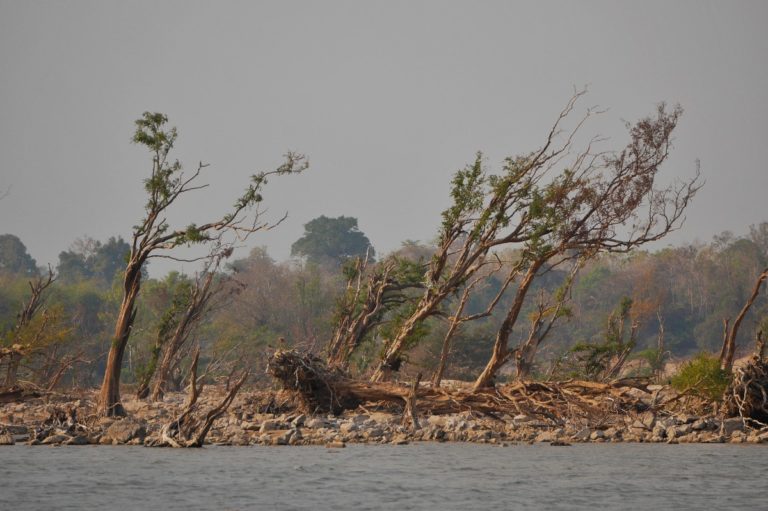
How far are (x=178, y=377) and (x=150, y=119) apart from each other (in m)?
21.3

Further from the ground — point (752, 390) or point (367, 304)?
point (367, 304)

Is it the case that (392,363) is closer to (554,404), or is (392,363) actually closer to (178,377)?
(554,404)

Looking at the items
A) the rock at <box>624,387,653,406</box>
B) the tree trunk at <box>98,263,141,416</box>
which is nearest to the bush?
the rock at <box>624,387,653,406</box>

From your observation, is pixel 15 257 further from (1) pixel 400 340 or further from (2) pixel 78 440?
(2) pixel 78 440

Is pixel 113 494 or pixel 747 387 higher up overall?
pixel 747 387

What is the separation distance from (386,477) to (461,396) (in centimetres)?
971

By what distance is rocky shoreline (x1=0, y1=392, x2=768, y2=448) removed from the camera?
2381 cm

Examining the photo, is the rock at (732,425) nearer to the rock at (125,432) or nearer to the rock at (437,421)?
the rock at (437,421)

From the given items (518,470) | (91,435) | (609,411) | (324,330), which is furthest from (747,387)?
(324,330)

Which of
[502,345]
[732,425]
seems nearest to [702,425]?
[732,425]

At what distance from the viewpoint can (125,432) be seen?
23.5m

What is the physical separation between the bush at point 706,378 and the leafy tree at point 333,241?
7303 cm

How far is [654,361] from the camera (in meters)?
46.5

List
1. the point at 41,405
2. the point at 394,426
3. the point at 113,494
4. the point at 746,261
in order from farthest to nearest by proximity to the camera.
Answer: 1. the point at 746,261
2. the point at 41,405
3. the point at 394,426
4. the point at 113,494
